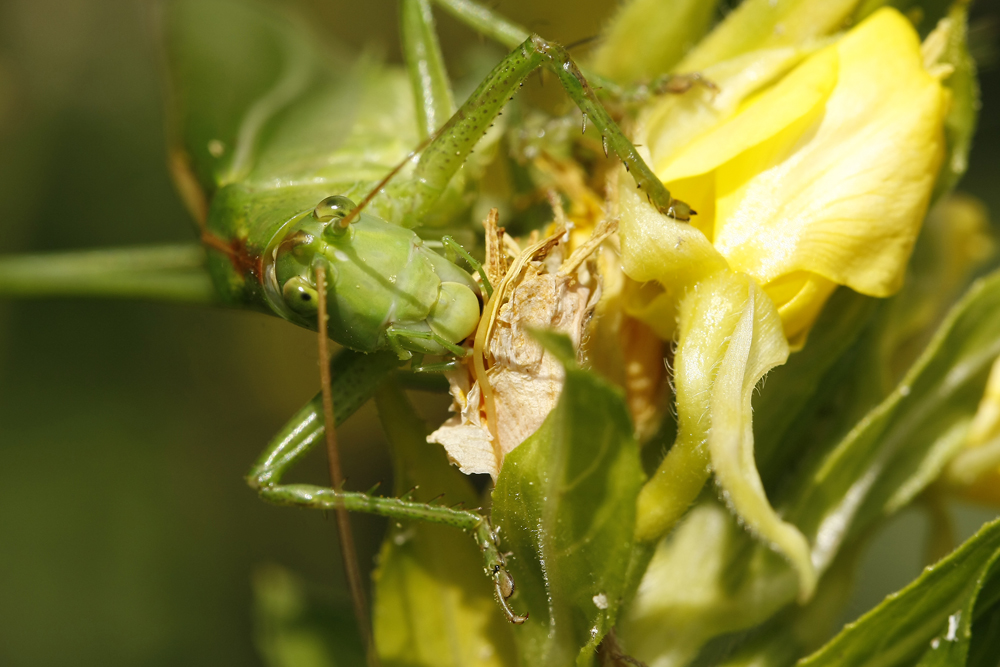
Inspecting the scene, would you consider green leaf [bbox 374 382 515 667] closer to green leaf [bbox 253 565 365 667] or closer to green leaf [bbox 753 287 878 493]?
green leaf [bbox 753 287 878 493]

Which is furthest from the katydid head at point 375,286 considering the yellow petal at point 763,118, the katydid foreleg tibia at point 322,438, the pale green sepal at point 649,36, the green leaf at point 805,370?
the pale green sepal at point 649,36

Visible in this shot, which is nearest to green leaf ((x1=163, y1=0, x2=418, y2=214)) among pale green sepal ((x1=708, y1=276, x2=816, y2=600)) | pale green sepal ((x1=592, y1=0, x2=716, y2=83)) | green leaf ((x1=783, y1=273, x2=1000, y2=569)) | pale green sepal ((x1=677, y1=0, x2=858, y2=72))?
pale green sepal ((x1=592, y1=0, x2=716, y2=83))

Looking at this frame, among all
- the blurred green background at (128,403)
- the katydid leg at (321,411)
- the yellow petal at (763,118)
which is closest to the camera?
the yellow petal at (763,118)

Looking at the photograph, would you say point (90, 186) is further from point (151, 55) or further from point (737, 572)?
point (737, 572)

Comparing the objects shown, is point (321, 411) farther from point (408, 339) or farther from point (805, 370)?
point (805, 370)

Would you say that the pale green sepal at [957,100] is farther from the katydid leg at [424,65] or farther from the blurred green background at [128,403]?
the blurred green background at [128,403]

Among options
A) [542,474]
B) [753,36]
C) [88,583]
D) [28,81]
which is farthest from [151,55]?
[542,474]
